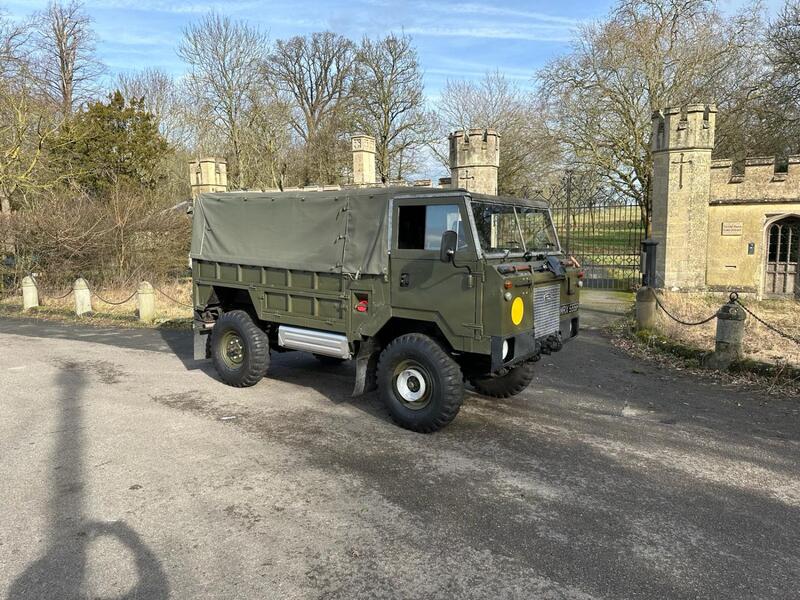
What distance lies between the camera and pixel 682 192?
14.0 m

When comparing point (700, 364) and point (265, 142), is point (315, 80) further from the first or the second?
point (700, 364)

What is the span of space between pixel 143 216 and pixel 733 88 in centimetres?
2110

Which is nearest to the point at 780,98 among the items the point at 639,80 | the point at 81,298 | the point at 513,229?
the point at 639,80

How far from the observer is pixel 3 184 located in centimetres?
1780

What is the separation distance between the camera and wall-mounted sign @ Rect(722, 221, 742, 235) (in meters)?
14.7

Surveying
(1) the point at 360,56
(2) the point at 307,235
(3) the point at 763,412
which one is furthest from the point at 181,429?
(1) the point at 360,56

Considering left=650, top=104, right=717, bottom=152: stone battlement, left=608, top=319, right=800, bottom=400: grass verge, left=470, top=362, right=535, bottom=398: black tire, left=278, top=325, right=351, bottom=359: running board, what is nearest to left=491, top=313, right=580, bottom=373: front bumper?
left=470, top=362, right=535, bottom=398: black tire

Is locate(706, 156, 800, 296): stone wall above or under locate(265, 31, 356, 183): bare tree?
under

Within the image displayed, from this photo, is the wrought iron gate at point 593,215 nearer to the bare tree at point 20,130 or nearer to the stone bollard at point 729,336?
the stone bollard at point 729,336

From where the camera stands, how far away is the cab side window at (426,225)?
5438 millimetres

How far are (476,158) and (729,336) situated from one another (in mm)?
7797

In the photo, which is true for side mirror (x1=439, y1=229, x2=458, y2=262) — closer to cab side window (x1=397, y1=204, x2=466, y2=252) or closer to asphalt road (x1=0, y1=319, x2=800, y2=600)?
cab side window (x1=397, y1=204, x2=466, y2=252)

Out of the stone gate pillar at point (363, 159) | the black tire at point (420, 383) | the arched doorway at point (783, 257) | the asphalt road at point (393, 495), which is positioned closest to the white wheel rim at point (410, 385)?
the black tire at point (420, 383)

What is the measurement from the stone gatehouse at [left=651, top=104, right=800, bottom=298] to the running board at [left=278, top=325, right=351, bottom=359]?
11051 millimetres
